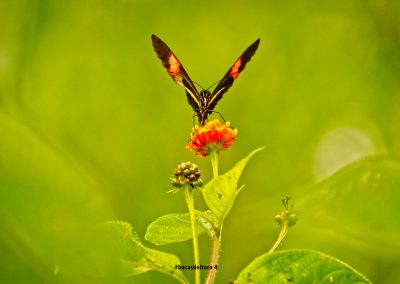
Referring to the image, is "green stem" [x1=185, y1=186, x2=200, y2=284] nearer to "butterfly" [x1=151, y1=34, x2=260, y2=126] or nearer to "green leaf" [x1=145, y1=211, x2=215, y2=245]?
"green leaf" [x1=145, y1=211, x2=215, y2=245]

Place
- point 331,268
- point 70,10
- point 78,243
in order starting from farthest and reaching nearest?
point 70,10 < point 331,268 < point 78,243

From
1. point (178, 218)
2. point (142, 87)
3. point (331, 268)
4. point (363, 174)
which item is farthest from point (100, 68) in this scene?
point (331, 268)

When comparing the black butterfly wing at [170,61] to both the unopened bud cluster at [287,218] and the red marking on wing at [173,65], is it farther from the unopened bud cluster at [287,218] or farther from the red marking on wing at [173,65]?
the unopened bud cluster at [287,218]

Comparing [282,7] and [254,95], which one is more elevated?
[282,7]

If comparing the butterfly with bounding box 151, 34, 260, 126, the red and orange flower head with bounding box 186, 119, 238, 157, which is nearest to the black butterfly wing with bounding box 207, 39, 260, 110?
the butterfly with bounding box 151, 34, 260, 126

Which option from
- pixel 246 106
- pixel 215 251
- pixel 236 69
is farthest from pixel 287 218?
pixel 246 106

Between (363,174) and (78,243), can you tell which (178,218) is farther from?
(363,174)

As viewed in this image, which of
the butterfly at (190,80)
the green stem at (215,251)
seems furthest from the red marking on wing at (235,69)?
the green stem at (215,251)
